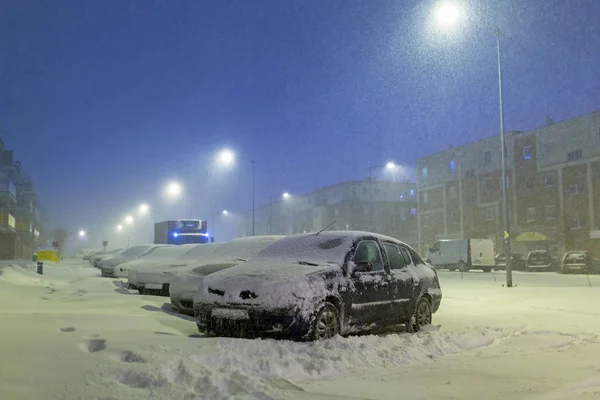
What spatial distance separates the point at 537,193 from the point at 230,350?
48794mm

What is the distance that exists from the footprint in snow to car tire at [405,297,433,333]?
15.3 feet

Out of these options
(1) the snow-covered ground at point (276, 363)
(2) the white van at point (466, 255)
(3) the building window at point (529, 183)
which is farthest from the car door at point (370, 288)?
(3) the building window at point (529, 183)

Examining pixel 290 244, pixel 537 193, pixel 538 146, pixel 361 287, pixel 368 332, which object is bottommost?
pixel 368 332

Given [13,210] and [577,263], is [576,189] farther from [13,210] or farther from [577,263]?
[13,210]

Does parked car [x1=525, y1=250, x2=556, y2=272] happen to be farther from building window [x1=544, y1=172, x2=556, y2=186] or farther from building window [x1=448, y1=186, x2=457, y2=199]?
building window [x1=448, y1=186, x2=457, y2=199]

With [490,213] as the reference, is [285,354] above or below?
below

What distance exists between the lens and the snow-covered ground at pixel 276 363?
488cm

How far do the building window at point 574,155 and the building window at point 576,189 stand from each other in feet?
6.81

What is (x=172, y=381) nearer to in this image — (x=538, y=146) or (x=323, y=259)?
(x=323, y=259)

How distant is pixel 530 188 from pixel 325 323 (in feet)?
157

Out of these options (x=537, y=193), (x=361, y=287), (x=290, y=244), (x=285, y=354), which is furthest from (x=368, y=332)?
(x=537, y=193)

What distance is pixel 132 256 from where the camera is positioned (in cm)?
2444

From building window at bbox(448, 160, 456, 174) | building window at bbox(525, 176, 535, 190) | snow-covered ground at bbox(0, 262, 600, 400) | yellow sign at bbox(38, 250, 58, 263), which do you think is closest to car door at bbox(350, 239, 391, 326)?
snow-covered ground at bbox(0, 262, 600, 400)

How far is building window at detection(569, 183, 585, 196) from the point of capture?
46.0 meters
